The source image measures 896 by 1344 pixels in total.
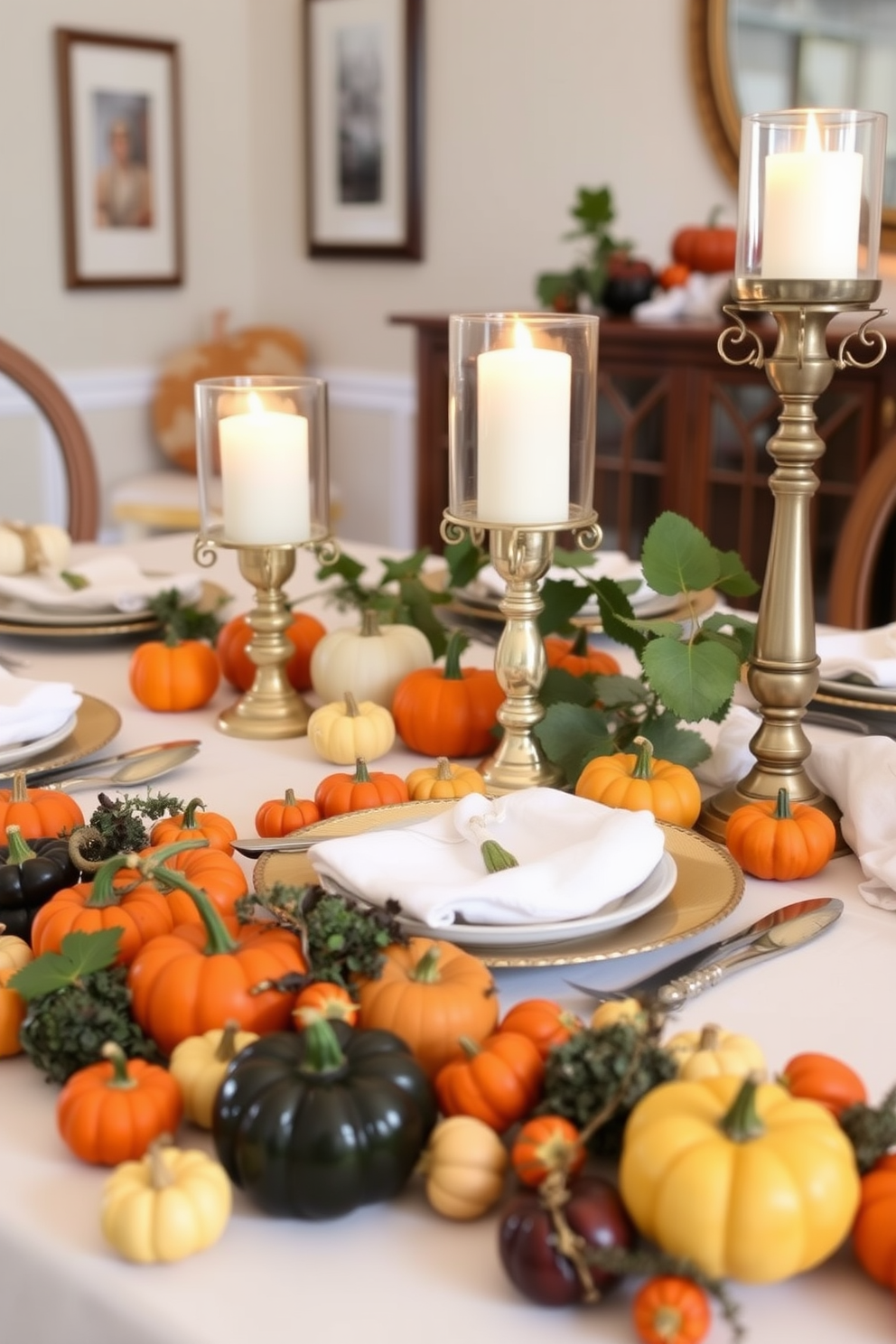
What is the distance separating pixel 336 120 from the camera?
446cm

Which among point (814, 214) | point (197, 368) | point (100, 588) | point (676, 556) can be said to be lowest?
point (100, 588)

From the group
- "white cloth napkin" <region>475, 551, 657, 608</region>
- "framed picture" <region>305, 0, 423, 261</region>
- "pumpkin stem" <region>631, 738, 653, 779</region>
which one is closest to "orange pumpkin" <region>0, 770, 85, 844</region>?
"pumpkin stem" <region>631, 738, 653, 779</region>

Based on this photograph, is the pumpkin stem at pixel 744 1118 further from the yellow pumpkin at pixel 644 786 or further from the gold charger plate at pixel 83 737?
the gold charger plate at pixel 83 737

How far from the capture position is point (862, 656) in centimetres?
144

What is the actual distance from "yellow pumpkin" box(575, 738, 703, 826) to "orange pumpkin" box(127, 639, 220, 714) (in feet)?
1.55

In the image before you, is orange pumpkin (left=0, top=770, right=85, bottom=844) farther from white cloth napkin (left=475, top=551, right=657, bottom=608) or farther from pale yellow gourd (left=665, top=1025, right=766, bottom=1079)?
white cloth napkin (left=475, top=551, right=657, bottom=608)

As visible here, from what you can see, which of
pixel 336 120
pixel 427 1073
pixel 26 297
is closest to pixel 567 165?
pixel 336 120

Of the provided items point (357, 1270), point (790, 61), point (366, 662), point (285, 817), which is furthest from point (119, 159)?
point (357, 1270)

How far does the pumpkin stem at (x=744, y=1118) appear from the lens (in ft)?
1.91

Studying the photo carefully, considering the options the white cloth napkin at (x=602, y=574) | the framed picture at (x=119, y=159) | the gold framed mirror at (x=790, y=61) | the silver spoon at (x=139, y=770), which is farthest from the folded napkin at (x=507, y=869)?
the framed picture at (x=119, y=159)

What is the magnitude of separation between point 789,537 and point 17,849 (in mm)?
568

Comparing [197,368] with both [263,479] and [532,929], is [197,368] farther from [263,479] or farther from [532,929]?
[532,929]

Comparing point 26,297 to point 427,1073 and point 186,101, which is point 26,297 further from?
point 427,1073

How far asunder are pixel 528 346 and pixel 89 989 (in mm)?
585
